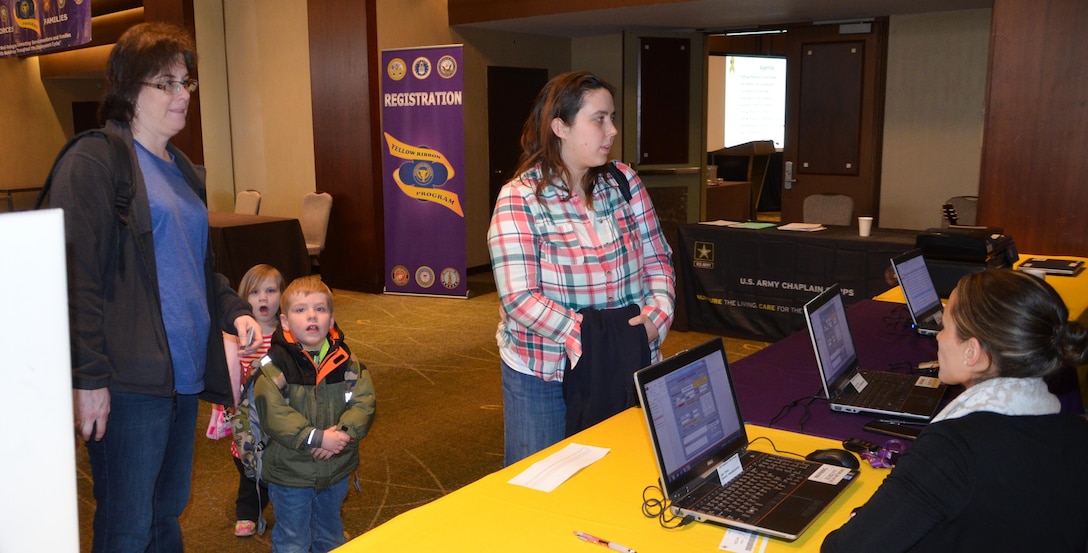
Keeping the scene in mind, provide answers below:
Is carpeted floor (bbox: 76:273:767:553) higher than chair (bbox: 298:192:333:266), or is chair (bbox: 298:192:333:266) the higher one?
chair (bbox: 298:192:333:266)

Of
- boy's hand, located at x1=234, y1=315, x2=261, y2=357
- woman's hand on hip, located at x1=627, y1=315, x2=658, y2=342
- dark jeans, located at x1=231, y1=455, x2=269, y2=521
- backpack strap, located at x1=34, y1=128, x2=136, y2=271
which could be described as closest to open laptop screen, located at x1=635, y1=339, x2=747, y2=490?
woman's hand on hip, located at x1=627, y1=315, x2=658, y2=342

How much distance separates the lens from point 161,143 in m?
2.13

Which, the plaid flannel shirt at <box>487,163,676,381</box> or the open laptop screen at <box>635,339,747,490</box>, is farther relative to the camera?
the plaid flannel shirt at <box>487,163,676,381</box>

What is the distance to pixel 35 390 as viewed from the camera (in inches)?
20.6

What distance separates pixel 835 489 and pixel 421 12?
7.53 meters

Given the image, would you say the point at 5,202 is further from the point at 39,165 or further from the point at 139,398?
the point at 139,398

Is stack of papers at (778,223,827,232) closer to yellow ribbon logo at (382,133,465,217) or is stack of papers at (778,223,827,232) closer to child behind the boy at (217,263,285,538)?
yellow ribbon logo at (382,133,465,217)

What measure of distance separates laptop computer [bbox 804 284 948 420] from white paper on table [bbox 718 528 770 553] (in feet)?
2.87

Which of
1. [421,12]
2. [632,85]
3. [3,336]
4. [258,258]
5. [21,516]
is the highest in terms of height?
[421,12]

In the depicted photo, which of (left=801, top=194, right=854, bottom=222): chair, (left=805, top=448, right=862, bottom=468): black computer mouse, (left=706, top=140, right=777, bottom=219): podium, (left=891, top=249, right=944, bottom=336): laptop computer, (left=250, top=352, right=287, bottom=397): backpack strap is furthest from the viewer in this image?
(left=706, top=140, right=777, bottom=219): podium

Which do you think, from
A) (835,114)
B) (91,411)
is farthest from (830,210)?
(91,411)

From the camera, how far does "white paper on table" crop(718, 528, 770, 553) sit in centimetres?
161

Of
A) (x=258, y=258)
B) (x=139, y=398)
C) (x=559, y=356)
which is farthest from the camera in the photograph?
(x=258, y=258)

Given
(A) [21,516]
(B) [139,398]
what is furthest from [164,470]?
(A) [21,516]
